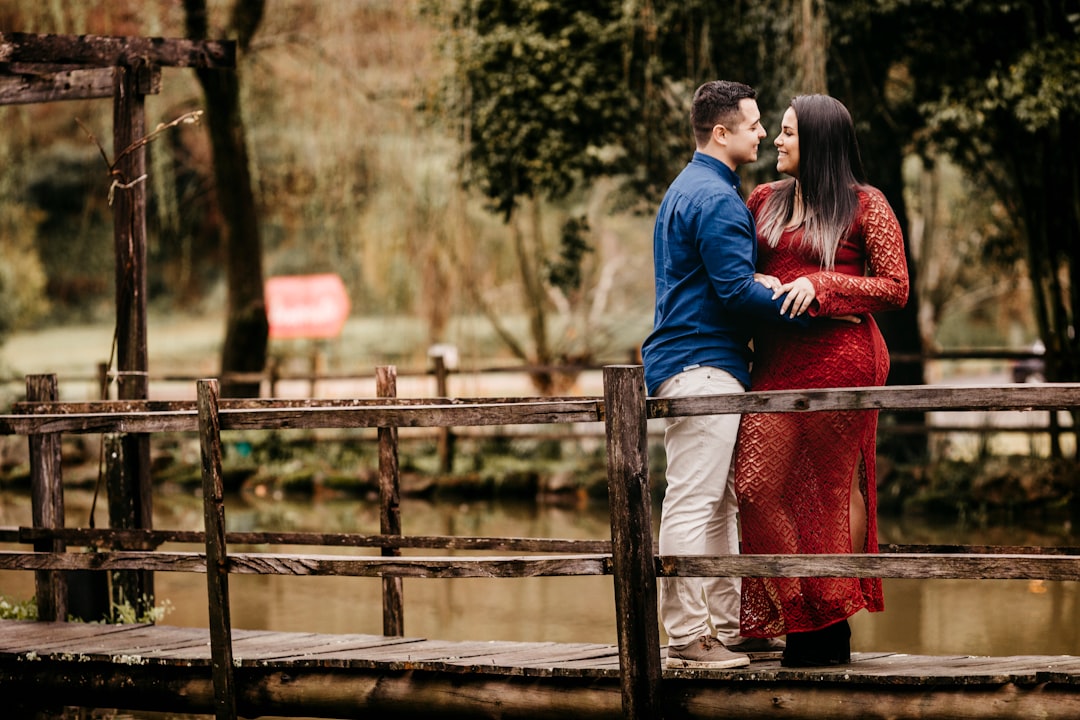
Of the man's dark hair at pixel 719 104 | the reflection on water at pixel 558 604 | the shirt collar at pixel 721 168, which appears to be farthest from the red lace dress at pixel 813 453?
the reflection on water at pixel 558 604

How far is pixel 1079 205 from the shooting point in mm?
11258

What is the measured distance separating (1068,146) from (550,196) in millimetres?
4283

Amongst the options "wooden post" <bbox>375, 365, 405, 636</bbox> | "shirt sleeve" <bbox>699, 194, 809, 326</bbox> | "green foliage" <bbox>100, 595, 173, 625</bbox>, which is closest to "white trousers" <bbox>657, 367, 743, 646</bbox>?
"shirt sleeve" <bbox>699, 194, 809, 326</bbox>

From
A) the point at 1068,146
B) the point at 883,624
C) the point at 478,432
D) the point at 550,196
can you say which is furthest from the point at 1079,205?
the point at 478,432

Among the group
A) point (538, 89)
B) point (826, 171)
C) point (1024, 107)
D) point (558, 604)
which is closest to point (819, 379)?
point (826, 171)

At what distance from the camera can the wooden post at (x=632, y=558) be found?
4074 mm

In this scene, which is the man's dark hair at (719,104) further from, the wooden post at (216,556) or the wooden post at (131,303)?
the wooden post at (131,303)

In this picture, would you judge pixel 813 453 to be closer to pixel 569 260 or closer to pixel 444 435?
pixel 569 260

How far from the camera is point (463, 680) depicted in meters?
4.45

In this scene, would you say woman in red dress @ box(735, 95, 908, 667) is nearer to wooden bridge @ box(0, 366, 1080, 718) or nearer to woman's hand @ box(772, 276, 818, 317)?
woman's hand @ box(772, 276, 818, 317)

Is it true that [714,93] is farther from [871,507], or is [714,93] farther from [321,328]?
[321,328]

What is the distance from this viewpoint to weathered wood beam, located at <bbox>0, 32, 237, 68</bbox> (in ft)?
19.3

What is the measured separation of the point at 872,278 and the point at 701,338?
53 cm

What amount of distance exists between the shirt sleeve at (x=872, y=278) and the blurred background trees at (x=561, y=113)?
619cm
